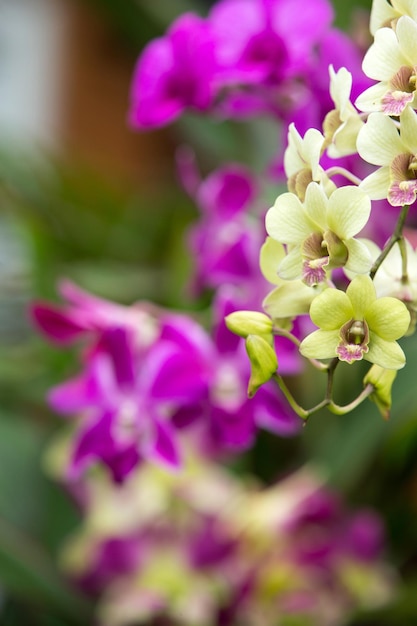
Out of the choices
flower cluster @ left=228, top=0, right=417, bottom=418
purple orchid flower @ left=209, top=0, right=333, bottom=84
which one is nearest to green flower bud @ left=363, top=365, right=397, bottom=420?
flower cluster @ left=228, top=0, right=417, bottom=418

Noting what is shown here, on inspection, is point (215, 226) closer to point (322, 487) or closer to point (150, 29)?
point (322, 487)

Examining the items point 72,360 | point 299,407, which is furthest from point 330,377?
point 72,360

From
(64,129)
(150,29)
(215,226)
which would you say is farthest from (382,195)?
(64,129)

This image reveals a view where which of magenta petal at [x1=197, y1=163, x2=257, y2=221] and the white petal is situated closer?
the white petal

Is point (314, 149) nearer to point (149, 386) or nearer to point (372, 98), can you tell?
point (372, 98)

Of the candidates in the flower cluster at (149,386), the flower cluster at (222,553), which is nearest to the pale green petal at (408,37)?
the flower cluster at (149,386)

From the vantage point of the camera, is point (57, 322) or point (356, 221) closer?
point (356, 221)

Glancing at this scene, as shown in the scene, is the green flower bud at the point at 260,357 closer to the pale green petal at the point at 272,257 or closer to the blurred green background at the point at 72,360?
the pale green petal at the point at 272,257

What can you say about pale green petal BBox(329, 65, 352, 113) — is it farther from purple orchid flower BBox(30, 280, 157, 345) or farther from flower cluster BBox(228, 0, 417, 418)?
purple orchid flower BBox(30, 280, 157, 345)
